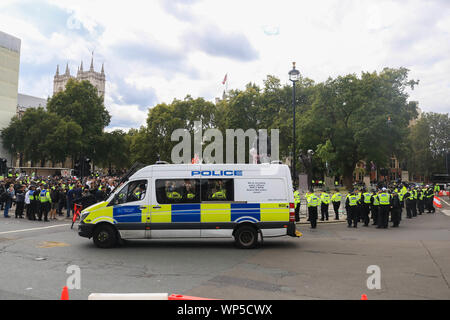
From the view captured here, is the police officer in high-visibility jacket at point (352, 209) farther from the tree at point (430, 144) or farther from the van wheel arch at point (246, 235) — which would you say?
the tree at point (430, 144)

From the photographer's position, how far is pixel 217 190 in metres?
10.7

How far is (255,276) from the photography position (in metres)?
7.39

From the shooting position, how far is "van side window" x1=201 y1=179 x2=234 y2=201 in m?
10.6

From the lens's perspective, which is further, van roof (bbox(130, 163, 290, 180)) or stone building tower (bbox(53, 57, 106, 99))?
stone building tower (bbox(53, 57, 106, 99))

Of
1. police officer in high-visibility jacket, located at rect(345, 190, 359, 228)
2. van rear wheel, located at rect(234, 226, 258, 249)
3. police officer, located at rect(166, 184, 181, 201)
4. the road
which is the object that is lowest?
the road

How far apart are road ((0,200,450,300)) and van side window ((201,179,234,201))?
1.55 meters

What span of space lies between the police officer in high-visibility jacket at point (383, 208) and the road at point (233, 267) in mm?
2502

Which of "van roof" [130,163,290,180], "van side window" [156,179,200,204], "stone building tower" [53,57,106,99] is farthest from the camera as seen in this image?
"stone building tower" [53,57,106,99]

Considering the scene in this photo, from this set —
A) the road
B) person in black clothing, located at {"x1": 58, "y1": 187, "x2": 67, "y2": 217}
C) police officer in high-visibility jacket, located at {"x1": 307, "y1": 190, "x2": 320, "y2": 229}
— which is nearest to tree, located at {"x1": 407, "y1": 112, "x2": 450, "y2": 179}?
police officer in high-visibility jacket, located at {"x1": 307, "y1": 190, "x2": 320, "y2": 229}

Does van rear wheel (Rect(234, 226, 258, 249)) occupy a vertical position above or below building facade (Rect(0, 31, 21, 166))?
below

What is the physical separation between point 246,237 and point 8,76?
226 ft

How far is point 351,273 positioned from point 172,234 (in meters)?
5.20

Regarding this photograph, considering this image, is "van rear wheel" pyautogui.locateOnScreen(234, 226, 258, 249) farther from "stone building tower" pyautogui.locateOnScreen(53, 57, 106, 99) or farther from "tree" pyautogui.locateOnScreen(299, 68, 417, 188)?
"stone building tower" pyautogui.locateOnScreen(53, 57, 106, 99)

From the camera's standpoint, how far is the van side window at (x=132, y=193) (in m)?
10.6
